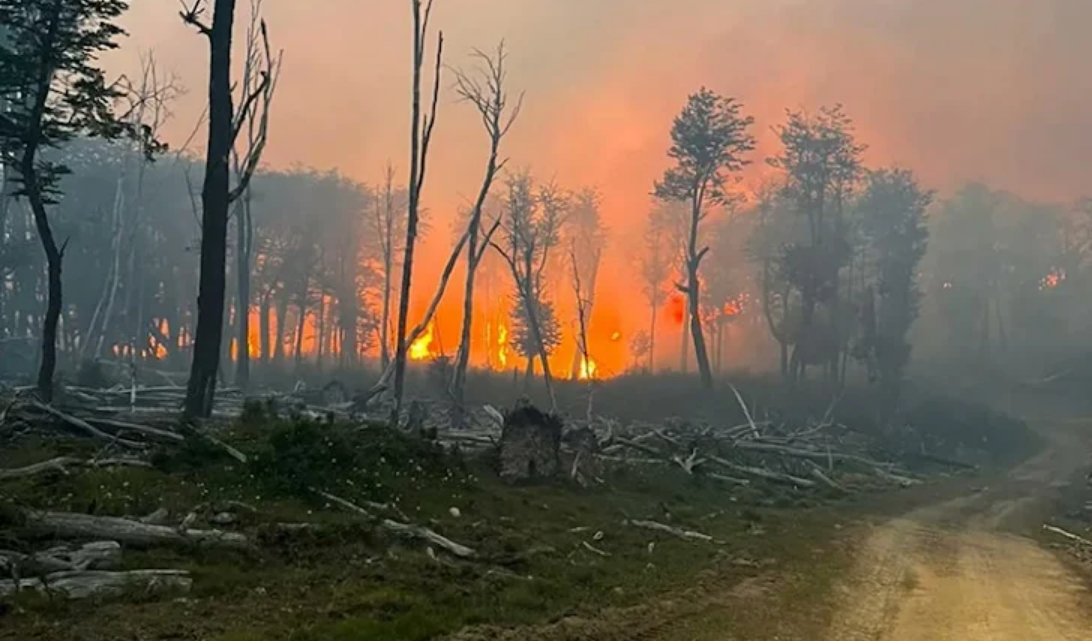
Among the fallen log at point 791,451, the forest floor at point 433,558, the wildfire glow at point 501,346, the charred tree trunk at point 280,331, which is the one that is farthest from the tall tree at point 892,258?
the charred tree trunk at point 280,331

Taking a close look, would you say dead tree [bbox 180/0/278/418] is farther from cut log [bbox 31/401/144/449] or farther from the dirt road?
the dirt road

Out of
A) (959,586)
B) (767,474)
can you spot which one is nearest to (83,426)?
(959,586)

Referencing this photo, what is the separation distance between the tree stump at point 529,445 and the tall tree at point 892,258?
44807mm

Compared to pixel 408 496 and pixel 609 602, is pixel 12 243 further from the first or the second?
pixel 609 602

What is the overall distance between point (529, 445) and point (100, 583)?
12367 millimetres

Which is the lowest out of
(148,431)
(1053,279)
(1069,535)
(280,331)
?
(1069,535)

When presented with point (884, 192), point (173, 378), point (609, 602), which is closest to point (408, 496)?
point (609, 602)

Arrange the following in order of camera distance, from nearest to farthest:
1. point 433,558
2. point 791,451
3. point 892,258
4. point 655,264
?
1. point 433,558
2. point 791,451
3. point 892,258
4. point 655,264

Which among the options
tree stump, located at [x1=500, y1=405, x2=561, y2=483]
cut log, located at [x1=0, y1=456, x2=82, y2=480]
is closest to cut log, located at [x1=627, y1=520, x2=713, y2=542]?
tree stump, located at [x1=500, y1=405, x2=561, y2=483]

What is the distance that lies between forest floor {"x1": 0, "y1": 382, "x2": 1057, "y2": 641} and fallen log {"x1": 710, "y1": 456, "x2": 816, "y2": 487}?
7338mm

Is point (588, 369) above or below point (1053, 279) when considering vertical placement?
below

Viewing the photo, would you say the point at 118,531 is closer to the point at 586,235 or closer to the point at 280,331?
the point at 280,331

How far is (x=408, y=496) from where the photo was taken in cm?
1598

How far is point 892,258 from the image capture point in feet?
261
